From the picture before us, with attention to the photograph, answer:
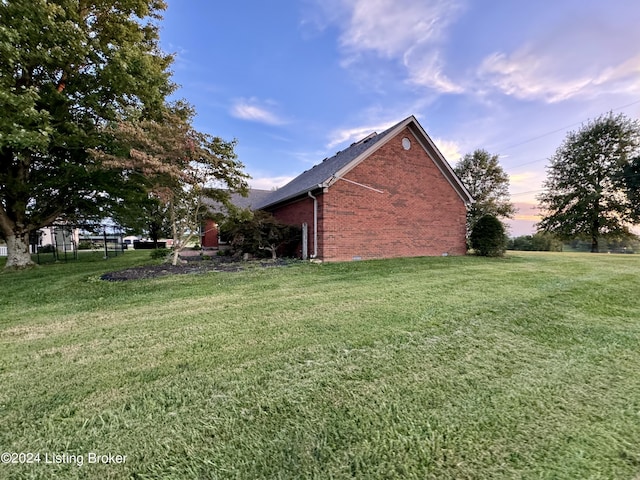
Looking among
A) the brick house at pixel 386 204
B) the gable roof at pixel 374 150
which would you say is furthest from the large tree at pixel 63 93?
the brick house at pixel 386 204

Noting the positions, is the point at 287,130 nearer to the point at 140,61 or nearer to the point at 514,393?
the point at 140,61

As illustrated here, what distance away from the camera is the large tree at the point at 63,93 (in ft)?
24.1

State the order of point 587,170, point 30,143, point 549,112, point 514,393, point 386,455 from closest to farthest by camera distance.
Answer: point 386,455, point 514,393, point 30,143, point 549,112, point 587,170

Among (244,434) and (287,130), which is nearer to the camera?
(244,434)

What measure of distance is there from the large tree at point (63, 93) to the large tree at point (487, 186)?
25.4 m

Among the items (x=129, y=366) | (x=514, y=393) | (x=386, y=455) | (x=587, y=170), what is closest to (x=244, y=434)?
(x=386, y=455)

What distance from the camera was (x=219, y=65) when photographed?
12.2 metres

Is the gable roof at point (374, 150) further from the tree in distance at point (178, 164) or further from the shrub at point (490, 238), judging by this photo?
the tree in distance at point (178, 164)

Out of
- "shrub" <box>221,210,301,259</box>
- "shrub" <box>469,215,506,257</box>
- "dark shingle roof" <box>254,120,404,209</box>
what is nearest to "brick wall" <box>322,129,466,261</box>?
"dark shingle roof" <box>254,120,404,209</box>

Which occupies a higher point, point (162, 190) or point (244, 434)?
point (162, 190)

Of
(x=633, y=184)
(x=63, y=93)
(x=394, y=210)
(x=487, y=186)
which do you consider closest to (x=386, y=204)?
(x=394, y=210)

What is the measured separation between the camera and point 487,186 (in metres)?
25.4

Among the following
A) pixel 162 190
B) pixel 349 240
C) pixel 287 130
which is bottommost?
pixel 349 240

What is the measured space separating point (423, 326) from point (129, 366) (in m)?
3.33
